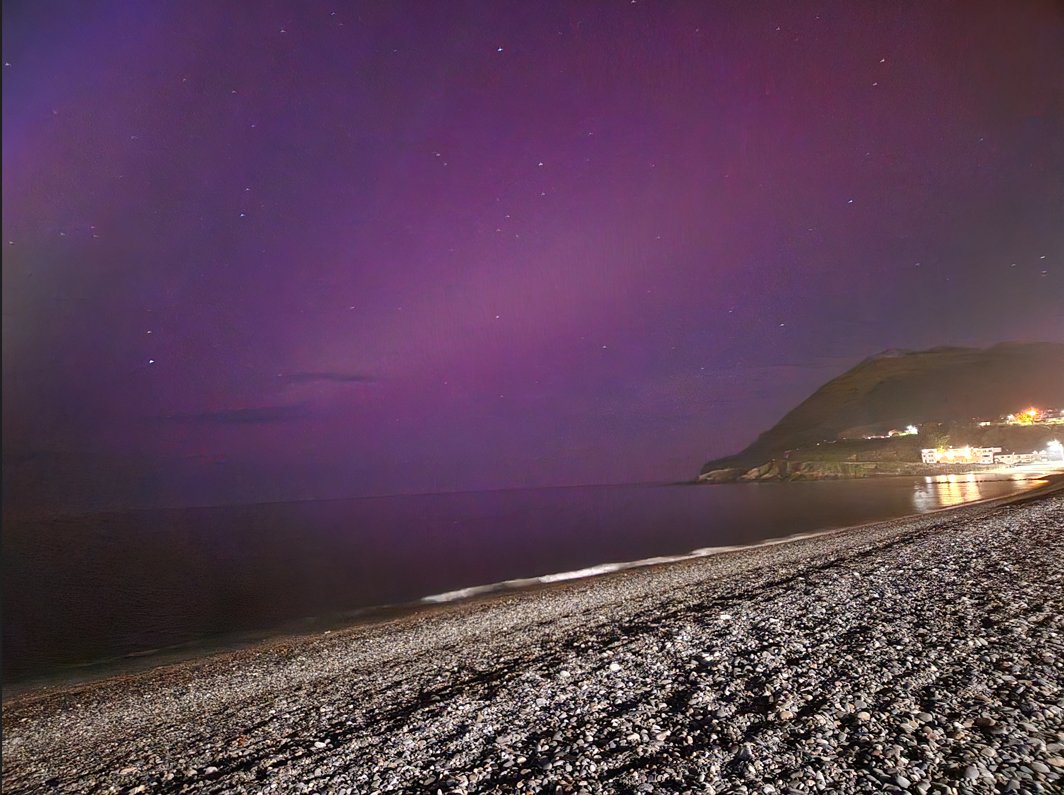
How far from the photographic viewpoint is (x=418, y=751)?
8.00 meters

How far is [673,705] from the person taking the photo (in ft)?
26.3

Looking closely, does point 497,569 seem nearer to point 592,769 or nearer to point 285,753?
point 285,753

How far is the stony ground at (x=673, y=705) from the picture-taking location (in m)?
6.17

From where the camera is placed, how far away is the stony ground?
20.2ft

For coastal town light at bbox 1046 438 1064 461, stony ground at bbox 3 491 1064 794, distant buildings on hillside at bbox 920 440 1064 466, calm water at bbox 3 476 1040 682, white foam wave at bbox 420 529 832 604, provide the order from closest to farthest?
stony ground at bbox 3 491 1064 794 < calm water at bbox 3 476 1040 682 < white foam wave at bbox 420 529 832 604 < coastal town light at bbox 1046 438 1064 461 < distant buildings on hillside at bbox 920 440 1064 466

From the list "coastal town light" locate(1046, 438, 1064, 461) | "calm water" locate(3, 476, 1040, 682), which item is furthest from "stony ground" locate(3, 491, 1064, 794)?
"coastal town light" locate(1046, 438, 1064, 461)

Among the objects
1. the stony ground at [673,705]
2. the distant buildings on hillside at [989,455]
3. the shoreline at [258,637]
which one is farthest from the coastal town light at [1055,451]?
the stony ground at [673,705]

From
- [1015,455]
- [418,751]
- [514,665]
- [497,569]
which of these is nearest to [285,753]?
[418,751]

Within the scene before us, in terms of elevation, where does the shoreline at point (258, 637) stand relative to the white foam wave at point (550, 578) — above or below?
above

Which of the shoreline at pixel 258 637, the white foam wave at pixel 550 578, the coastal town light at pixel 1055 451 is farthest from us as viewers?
the coastal town light at pixel 1055 451

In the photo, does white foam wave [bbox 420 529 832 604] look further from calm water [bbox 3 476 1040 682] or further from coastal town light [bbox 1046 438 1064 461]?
coastal town light [bbox 1046 438 1064 461]

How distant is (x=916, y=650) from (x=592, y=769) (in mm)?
5475

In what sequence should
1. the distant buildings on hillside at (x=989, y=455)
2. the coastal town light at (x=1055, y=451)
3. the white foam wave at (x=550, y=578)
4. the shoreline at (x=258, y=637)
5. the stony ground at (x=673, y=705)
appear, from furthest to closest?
the distant buildings on hillside at (x=989, y=455) → the coastal town light at (x=1055, y=451) → the white foam wave at (x=550, y=578) → the shoreline at (x=258, y=637) → the stony ground at (x=673, y=705)

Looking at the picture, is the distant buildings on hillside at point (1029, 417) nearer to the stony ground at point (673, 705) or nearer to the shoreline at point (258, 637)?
the shoreline at point (258, 637)
